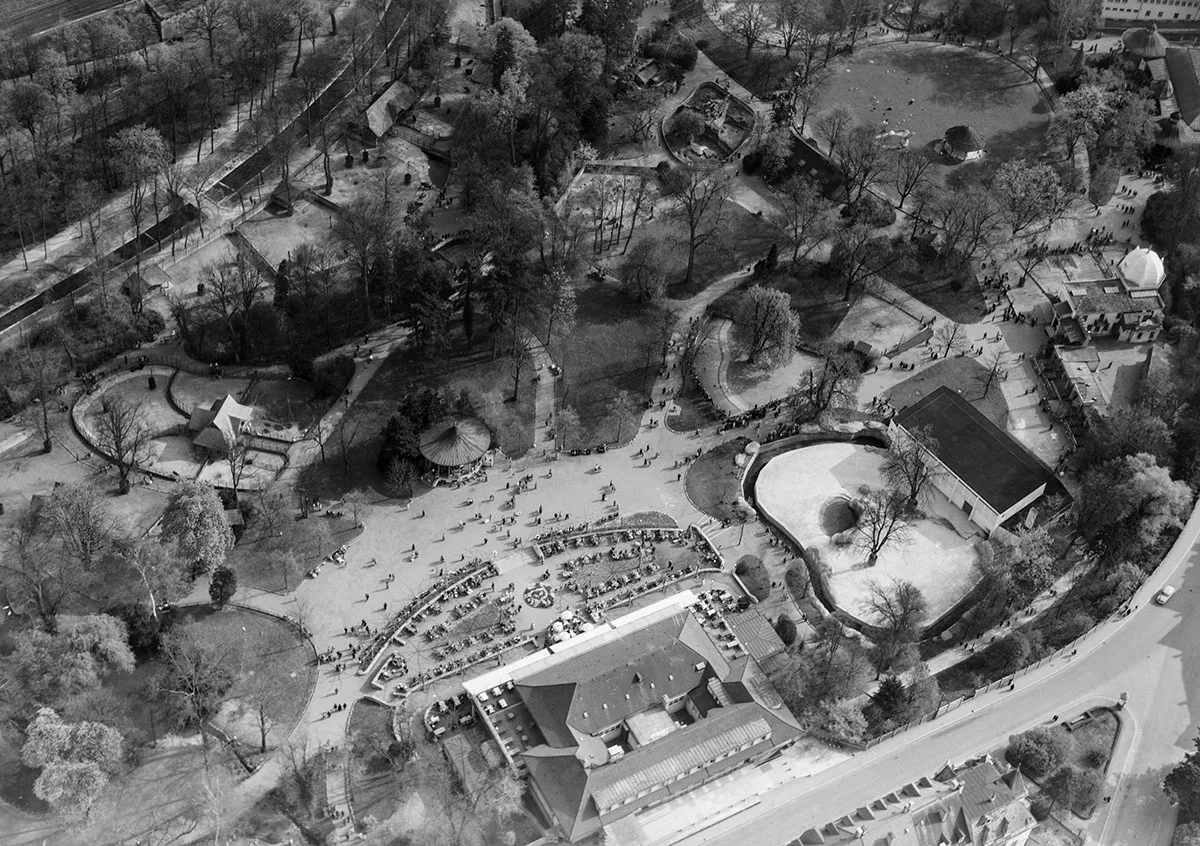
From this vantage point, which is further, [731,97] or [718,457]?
[731,97]

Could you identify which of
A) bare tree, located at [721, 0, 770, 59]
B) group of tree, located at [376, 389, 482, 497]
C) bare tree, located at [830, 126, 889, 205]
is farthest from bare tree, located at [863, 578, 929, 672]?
bare tree, located at [721, 0, 770, 59]

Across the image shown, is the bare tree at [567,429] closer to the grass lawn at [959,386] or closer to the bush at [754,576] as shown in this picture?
the bush at [754,576]

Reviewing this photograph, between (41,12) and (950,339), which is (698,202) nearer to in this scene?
(950,339)

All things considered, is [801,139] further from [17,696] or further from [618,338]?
[17,696]

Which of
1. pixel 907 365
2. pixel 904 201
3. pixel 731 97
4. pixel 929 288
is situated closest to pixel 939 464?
pixel 907 365

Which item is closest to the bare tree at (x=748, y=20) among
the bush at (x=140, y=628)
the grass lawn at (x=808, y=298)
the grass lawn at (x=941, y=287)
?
the grass lawn at (x=808, y=298)

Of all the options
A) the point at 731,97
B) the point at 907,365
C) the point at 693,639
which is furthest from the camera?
the point at 731,97
